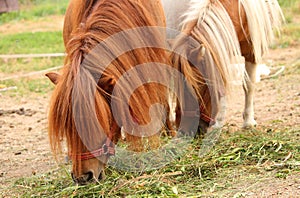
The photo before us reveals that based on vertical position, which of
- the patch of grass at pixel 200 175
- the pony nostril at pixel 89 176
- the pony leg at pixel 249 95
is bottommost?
the patch of grass at pixel 200 175

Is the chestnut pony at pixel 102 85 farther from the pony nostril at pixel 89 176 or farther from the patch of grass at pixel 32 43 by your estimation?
the patch of grass at pixel 32 43

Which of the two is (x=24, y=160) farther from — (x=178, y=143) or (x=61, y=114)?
(x=61, y=114)

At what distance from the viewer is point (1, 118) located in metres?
6.58

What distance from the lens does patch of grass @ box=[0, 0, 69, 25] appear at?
618 inches

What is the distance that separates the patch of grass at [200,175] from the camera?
3.42m

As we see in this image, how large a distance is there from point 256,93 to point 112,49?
162 inches

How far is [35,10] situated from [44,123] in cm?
1097

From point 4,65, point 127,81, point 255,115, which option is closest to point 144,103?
point 127,81

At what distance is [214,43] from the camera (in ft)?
13.2

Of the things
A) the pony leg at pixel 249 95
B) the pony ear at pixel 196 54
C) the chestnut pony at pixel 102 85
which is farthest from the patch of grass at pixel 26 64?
the pony ear at pixel 196 54

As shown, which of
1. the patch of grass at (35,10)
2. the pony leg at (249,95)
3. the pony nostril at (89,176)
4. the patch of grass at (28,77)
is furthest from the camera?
the patch of grass at (35,10)

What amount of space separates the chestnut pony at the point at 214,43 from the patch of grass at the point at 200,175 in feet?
1.12

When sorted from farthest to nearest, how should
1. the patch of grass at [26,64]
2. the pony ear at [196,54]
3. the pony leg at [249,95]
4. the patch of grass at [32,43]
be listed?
the patch of grass at [32,43] → the patch of grass at [26,64] → the pony leg at [249,95] → the pony ear at [196,54]

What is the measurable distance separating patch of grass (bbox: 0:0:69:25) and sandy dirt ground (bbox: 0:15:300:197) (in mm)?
8320
